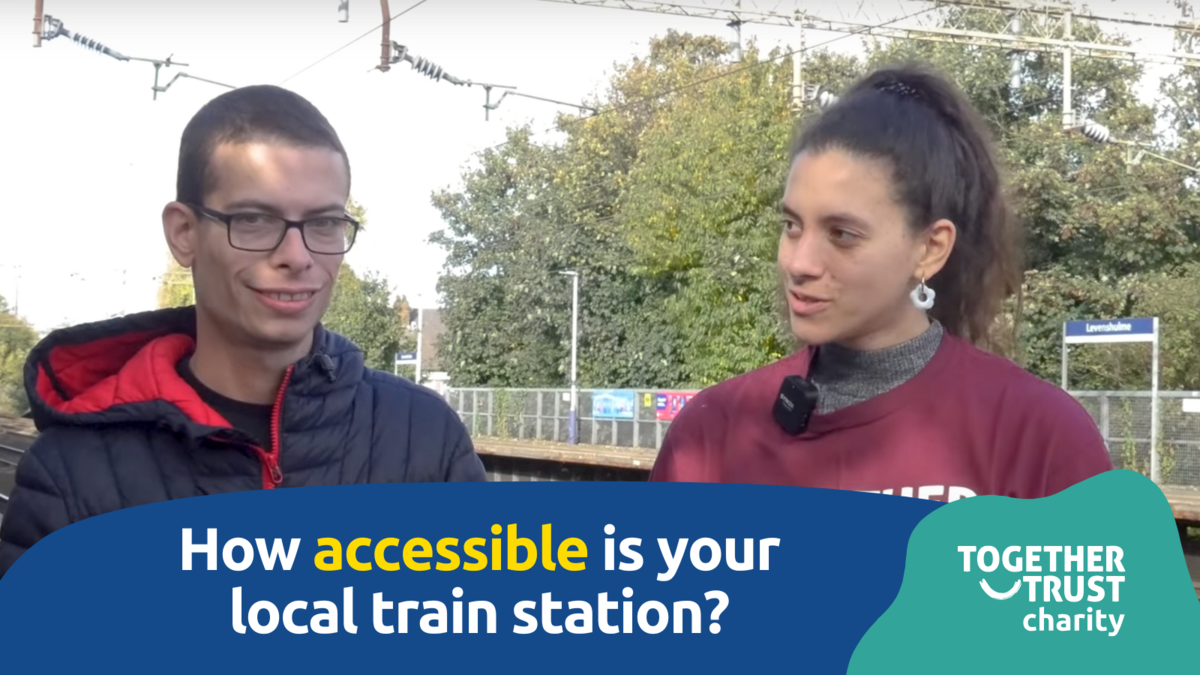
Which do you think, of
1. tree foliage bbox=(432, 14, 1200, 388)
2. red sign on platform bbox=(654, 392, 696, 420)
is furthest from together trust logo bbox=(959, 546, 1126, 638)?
red sign on platform bbox=(654, 392, 696, 420)

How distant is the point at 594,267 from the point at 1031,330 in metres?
8.25

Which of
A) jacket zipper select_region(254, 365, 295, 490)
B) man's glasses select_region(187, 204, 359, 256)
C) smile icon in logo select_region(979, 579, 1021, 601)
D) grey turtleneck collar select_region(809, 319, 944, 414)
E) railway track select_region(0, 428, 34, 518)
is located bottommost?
railway track select_region(0, 428, 34, 518)

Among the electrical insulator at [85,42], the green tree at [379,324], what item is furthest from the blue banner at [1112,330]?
the electrical insulator at [85,42]

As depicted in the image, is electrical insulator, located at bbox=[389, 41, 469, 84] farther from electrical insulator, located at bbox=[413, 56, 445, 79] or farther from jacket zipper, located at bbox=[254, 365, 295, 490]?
jacket zipper, located at bbox=[254, 365, 295, 490]

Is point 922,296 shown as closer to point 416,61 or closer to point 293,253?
point 293,253

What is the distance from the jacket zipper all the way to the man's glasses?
156mm

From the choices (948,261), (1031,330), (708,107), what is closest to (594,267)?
(1031,330)

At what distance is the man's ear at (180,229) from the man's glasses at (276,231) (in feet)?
0.12

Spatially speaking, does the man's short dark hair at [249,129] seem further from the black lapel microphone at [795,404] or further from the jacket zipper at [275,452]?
→ the black lapel microphone at [795,404]

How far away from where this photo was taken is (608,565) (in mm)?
1226

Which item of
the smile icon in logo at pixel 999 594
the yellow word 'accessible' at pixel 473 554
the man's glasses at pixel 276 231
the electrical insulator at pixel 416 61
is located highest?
the electrical insulator at pixel 416 61

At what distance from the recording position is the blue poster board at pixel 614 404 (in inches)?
898

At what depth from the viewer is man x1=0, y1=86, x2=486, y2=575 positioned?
1.48 m

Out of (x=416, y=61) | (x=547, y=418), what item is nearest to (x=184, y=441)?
(x=416, y=61)
